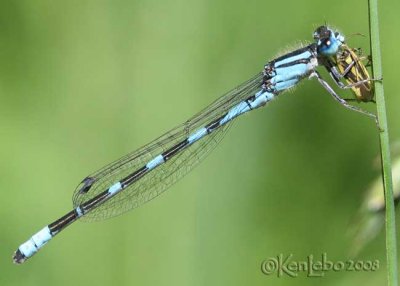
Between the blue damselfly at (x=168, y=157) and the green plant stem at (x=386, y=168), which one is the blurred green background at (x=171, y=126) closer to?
the blue damselfly at (x=168, y=157)

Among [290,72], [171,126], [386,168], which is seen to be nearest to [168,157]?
[171,126]

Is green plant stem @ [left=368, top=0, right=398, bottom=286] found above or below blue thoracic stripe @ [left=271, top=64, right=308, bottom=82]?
below

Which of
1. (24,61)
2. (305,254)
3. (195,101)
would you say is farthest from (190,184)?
(24,61)

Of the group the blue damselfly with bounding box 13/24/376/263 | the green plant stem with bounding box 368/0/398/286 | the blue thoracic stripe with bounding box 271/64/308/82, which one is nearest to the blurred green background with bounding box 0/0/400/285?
the blue damselfly with bounding box 13/24/376/263

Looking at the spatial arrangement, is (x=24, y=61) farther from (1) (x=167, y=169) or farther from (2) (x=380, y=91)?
(2) (x=380, y=91)

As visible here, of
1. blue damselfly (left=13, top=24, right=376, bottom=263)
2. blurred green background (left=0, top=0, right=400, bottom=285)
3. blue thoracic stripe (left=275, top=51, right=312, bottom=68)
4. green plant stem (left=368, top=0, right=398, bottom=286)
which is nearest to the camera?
green plant stem (left=368, top=0, right=398, bottom=286)

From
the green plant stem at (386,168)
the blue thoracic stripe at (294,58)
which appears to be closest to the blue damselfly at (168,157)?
the blue thoracic stripe at (294,58)

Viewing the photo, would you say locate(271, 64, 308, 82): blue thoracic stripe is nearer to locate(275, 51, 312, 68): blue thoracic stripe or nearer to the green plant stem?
locate(275, 51, 312, 68): blue thoracic stripe
